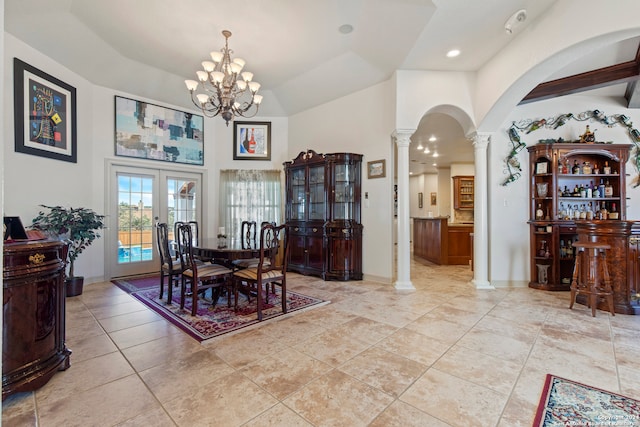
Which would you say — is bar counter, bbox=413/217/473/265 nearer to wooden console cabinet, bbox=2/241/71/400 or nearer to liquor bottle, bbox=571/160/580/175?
liquor bottle, bbox=571/160/580/175

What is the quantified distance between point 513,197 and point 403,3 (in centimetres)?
319

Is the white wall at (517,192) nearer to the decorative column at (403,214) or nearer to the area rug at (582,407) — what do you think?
the decorative column at (403,214)

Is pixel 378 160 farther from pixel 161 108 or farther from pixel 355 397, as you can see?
pixel 161 108

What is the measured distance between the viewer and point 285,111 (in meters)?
5.91

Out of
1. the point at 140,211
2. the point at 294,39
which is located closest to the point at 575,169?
the point at 294,39

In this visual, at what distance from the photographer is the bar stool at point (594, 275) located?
126 inches

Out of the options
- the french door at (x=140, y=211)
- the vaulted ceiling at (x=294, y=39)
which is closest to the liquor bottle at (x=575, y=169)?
the vaulted ceiling at (x=294, y=39)

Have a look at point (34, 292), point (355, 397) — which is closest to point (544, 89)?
point (355, 397)

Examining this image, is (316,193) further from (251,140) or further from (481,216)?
(481,216)

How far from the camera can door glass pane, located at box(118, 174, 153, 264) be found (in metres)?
4.97

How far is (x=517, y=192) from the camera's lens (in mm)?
4457

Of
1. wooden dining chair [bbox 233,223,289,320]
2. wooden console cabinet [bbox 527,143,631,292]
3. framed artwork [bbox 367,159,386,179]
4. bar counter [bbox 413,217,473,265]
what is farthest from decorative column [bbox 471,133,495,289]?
wooden dining chair [bbox 233,223,289,320]

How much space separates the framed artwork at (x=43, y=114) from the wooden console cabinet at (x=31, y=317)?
2.62m

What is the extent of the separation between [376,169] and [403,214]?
87 centimetres
